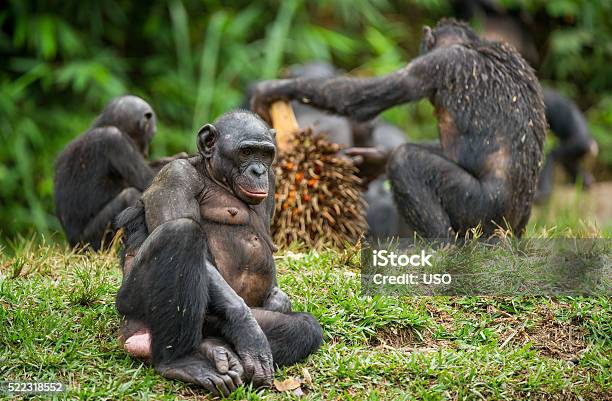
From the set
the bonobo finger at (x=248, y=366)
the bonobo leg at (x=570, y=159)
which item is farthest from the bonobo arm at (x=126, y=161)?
the bonobo leg at (x=570, y=159)

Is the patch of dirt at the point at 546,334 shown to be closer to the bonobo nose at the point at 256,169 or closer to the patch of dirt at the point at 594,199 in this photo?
the bonobo nose at the point at 256,169

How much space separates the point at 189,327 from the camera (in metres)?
4.47

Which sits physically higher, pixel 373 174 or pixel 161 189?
pixel 161 189

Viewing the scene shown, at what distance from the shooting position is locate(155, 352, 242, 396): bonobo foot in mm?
4398

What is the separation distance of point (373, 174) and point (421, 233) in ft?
5.80

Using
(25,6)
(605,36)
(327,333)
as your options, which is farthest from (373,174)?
(605,36)

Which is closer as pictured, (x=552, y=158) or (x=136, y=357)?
(x=136, y=357)

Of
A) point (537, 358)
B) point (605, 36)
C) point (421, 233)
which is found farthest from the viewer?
point (605, 36)

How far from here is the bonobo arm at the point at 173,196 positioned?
4680 millimetres

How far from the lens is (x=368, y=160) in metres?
8.45

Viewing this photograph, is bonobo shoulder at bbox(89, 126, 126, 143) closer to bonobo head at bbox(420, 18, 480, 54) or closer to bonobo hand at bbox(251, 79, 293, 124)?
bonobo hand at bbox(251, 79, 293, 124)

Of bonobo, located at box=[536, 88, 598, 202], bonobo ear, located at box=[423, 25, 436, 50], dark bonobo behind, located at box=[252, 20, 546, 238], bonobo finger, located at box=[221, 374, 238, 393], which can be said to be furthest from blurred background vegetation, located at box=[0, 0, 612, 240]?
bonobo finger, located at box=[221, 374, 238, 393]

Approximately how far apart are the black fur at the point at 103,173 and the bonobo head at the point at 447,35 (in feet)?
8.04

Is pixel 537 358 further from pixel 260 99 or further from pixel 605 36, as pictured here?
pixel 605 36
